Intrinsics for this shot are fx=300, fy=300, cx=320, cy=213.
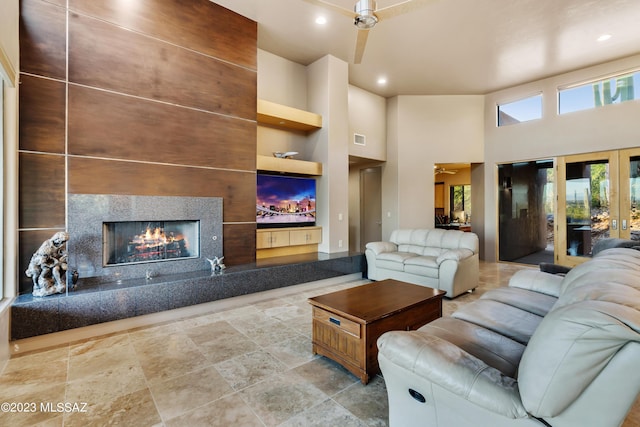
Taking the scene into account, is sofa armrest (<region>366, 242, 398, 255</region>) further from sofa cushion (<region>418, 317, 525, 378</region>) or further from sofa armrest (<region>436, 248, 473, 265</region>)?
sofa cushion (<region>418, 317, 525, 378</region>)

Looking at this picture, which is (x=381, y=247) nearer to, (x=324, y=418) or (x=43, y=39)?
(x=324, y=418)

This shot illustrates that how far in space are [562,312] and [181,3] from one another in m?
5.18

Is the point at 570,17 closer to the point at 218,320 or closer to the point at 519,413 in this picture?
the point at 519,413

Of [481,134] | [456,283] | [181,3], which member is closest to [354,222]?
[481,134]

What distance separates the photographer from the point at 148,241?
390 centimetres

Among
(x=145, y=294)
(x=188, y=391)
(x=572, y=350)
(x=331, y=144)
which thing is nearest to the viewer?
(x=572, y=350)

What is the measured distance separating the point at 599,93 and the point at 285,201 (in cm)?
654

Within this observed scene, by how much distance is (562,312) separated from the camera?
3.70ft

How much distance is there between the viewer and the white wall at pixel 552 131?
18.6ft

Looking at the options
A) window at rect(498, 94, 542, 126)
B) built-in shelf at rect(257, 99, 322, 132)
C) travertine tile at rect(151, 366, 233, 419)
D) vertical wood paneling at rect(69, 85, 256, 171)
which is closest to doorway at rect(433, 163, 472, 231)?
window at rect(498, 94, 542, 126)

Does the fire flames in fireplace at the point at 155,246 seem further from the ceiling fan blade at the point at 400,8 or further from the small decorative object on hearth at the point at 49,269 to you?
the ceiling fan blade at the point at 400,8

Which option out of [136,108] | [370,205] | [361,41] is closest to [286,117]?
[136,108]

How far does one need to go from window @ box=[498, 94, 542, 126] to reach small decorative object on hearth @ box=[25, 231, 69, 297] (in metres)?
8.55

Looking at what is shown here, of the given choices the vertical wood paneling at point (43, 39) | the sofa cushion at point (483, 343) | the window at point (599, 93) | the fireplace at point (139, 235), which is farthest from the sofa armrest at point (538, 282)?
the vertical wood paneling at point (43, 39)
